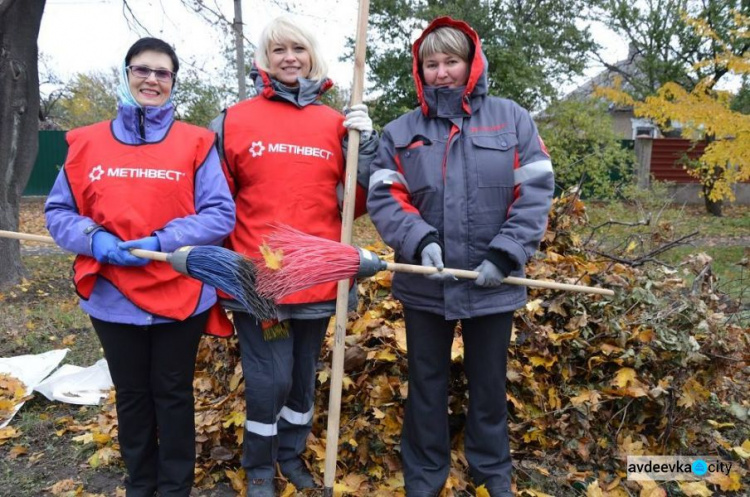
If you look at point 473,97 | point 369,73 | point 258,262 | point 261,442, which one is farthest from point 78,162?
point 369,73

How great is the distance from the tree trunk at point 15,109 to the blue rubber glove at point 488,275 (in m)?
6.83

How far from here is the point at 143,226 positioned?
8.72ft

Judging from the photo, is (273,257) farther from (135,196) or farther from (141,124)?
(141,124)

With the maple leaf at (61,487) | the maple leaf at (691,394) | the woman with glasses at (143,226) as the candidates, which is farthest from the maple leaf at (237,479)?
the maple leaf at (691,394)

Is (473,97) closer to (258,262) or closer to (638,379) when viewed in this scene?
(258,262)

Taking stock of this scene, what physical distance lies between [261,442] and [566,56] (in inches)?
639

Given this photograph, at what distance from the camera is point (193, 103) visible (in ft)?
56.3

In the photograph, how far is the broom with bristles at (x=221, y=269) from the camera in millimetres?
2557

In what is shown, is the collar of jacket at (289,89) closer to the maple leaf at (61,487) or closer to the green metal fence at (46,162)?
the maple leaf at (61,487)

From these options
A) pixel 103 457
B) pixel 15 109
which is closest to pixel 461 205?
pixel 103 457

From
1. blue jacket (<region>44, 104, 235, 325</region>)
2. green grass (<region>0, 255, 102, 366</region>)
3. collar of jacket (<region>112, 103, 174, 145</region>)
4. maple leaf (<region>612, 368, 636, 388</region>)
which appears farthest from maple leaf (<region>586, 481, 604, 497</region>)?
green grass (<region>0, 255, 102, 366</region>)

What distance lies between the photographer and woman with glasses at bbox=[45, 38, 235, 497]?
2.64 m

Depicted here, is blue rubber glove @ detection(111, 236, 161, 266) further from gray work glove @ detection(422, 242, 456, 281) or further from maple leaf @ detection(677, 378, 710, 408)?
maple leaf @ detection(677, 378, 710, 408)

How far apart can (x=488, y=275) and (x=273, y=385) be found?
1.15m
